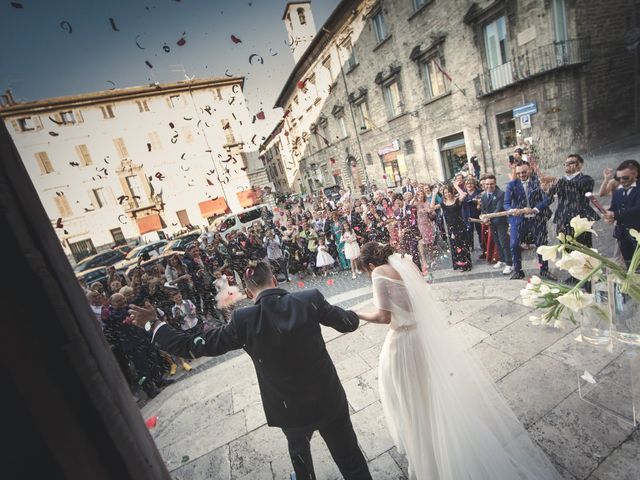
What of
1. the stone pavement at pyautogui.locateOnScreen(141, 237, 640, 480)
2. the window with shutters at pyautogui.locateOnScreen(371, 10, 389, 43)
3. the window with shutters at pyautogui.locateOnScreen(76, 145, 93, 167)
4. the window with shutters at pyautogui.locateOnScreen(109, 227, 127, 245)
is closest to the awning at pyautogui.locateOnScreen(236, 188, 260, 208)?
the window with shutters at pyautogui.locateOnScreen(109, 227, 127, 245)

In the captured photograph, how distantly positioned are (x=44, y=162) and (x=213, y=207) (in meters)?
13.5

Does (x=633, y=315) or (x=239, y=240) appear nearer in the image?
(x=633, y=315)

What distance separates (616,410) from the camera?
236cm

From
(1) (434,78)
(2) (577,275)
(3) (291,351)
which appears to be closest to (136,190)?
(1) (434,78)

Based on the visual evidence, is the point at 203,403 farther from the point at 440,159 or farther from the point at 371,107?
the point at 371,107

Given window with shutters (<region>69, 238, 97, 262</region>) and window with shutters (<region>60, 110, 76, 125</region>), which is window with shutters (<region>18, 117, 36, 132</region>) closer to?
window with shutters (<region>60, 110, 76, 125</region>)

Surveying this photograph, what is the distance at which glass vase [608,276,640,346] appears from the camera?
5.34ft

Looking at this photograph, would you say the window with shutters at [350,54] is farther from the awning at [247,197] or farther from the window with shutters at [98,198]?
the window with shutters at [98,198]

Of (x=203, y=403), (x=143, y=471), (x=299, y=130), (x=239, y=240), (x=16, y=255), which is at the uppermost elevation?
(x=299, y=130)

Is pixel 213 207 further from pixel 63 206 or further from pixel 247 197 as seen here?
pixel 63 206

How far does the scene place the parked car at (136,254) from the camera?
1455cm

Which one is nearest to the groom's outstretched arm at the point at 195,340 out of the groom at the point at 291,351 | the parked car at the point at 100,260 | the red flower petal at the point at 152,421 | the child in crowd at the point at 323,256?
the groom at the point at 291,351

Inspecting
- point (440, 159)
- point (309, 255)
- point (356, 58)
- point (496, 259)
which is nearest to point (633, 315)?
point (496, 259)

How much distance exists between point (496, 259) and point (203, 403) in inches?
226
